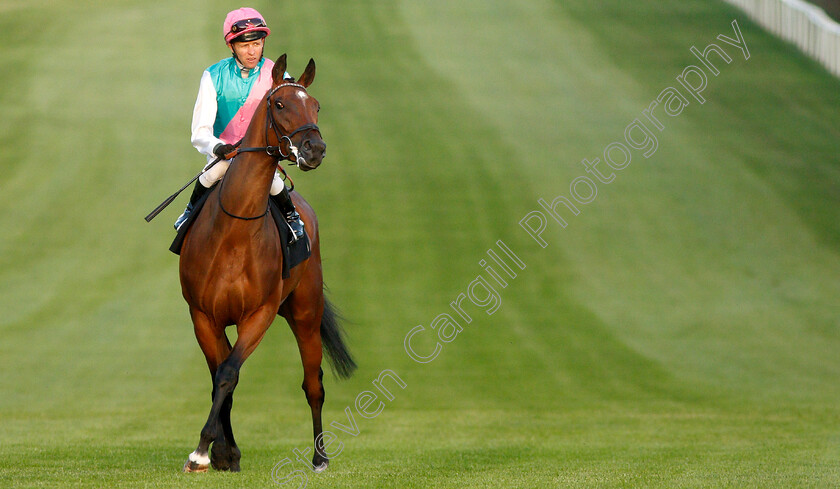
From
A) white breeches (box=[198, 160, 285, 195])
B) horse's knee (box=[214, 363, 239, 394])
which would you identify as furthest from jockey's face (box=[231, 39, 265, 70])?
horse's knee (box=[214, 363, 239, 394])

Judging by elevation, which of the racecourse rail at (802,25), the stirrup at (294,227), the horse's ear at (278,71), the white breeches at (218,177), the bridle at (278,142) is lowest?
the stirrup at (294,227)

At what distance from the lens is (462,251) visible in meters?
15.2

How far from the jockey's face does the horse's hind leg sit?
5.45ft

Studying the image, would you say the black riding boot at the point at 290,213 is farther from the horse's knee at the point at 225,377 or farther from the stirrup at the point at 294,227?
the horse's knee at the point at 225,377

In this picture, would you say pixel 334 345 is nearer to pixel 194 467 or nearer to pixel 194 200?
pixel 194 200

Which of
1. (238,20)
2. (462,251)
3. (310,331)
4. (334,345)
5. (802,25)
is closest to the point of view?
(238,20)

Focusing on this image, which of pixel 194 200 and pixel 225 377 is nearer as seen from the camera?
pixel 225 377

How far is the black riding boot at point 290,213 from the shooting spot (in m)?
6.66

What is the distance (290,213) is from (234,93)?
88cm

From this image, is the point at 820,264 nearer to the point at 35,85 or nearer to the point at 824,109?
the point at 824,109

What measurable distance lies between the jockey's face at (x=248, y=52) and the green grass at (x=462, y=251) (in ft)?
8.61

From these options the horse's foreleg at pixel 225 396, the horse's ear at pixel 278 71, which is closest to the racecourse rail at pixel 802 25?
the horse's ear at pixel 278 71

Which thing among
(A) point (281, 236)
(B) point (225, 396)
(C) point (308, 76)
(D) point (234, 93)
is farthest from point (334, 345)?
(C) point (308, 76)

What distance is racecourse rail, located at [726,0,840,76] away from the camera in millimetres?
21516
